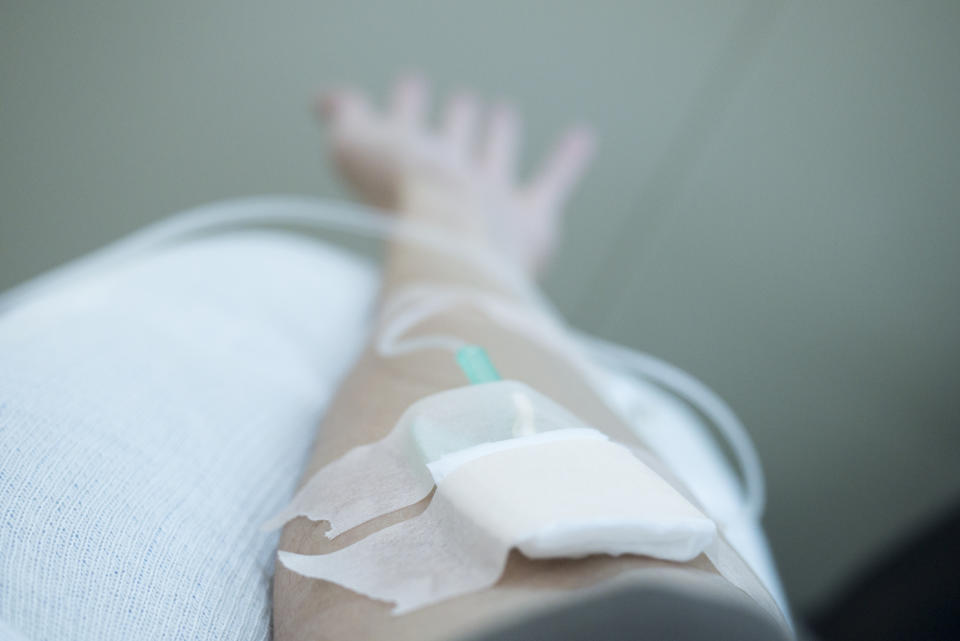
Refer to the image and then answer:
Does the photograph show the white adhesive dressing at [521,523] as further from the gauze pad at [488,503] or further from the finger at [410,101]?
the finger at [410,101]

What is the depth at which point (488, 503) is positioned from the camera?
253 millimetres

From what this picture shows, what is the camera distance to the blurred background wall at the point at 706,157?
1.31 meters

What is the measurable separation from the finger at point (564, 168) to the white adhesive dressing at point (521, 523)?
3.21 ft

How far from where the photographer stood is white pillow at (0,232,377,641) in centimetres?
30

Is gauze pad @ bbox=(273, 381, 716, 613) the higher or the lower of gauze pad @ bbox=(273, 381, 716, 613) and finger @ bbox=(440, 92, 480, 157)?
the higher

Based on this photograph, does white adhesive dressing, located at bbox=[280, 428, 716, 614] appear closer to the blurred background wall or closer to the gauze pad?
the gauze pad

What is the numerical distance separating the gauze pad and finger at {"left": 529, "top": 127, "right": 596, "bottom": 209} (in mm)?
936

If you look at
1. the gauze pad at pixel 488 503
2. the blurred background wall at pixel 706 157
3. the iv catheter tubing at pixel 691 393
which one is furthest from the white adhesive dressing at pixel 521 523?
the blurred background wall at pixel 706 157

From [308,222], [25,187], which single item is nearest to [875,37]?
[308,222]

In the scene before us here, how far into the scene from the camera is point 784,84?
4.38 feet

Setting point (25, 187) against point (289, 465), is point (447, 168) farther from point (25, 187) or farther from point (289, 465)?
point (25, 187)

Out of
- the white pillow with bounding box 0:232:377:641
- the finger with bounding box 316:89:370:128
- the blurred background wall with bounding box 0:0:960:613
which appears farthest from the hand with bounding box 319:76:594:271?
the white pillow with bounding box 0:232:377:641

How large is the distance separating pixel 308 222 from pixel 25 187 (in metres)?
0.52

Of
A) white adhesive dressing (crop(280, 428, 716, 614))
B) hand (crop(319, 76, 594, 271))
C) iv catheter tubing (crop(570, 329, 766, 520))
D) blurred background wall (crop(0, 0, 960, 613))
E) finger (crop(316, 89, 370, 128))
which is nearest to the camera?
white adhesive dressing (crop(280, 428, 716, 614))
